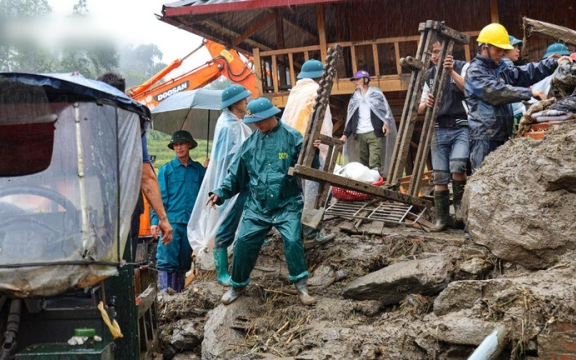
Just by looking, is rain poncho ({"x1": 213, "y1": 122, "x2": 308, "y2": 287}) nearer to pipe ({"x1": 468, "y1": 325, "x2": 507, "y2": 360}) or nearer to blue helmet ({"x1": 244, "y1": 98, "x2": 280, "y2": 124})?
blue helmet ({"x1": 244, "y1": 98, "x2": 280, "y2": 124})

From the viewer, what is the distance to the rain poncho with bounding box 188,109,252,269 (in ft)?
26.3

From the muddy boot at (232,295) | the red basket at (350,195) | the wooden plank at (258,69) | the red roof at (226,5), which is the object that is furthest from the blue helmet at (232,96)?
the wooden plank at (258,69)

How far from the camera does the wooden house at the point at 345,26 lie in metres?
12.8

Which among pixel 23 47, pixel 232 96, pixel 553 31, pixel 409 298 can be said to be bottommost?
pixel 409 298

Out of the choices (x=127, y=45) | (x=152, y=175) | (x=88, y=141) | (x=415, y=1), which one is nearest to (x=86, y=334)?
(x=88, y=141)

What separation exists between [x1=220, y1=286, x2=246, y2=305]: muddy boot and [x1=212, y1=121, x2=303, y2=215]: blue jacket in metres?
0.76

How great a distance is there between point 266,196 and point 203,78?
11872 millimetres

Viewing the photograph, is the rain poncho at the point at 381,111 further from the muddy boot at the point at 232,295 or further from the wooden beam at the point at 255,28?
the wooden beam at the point at 255,28

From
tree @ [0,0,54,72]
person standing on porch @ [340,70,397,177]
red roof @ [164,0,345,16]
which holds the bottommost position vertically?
person standing on porch @ [340,70,397,177]

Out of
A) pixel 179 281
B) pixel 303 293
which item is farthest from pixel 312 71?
pixel 303 293

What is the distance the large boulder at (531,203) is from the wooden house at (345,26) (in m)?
6.49

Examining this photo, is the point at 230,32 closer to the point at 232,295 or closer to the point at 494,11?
the point at 494,11

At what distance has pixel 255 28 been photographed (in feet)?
46.7

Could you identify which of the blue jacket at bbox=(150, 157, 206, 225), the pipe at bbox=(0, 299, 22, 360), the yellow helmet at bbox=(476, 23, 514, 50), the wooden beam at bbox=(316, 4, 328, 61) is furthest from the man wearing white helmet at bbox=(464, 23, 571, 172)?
the wooden beam at bbox=(316, 4, 328, 61)
